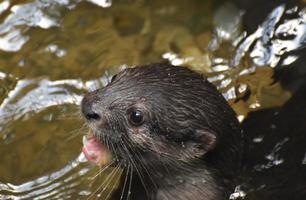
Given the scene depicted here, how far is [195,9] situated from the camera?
5883mm

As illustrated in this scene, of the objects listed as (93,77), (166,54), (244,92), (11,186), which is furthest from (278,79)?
(11,186)

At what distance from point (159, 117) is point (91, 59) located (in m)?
1.60

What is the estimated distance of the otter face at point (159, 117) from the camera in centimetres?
411

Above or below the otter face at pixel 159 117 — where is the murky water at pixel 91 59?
above

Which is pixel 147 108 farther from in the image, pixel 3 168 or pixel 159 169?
pixel 3 168

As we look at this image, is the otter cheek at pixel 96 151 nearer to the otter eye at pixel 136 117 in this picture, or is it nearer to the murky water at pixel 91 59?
the otter eye at pixel 136 117

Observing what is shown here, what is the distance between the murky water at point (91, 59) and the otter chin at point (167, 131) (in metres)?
0.62

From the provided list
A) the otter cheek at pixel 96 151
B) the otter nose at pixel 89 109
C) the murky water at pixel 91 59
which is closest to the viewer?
the otter nose at pixel 89 109

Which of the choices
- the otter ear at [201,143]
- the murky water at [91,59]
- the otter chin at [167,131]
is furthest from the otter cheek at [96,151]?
the murky water at [91,59]

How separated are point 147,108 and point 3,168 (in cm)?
130

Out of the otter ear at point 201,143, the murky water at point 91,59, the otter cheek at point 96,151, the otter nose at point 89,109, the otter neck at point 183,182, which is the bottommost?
the otter neck at point 183,182

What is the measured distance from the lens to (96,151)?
4246 mm

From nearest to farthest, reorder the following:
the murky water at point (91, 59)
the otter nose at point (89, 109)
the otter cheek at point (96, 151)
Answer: the otter nose at point (89, 109)
the otter cheek at point (96, 151)
the murky water at point (91, 59)

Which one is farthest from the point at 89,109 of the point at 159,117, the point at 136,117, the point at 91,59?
the point at 91,59
